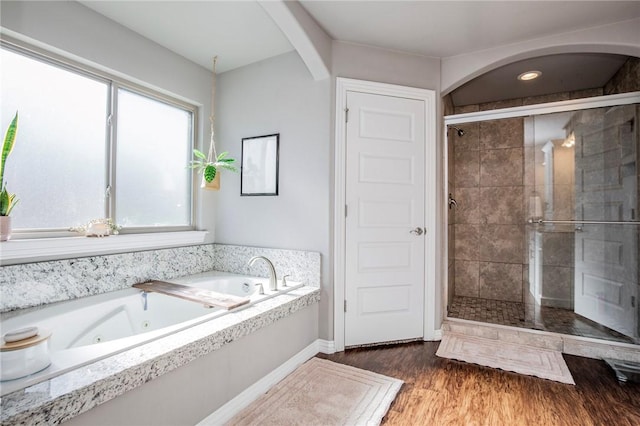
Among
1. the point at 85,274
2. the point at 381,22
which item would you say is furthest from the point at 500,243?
the point at 85,274

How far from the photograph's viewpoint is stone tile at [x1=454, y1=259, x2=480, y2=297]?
3668 millimetres

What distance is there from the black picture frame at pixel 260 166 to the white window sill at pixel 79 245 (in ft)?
2.33

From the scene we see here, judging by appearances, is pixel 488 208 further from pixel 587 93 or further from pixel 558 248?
pixel 587 93

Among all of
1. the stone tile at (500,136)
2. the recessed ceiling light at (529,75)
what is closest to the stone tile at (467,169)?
the stone tile at (500,136)

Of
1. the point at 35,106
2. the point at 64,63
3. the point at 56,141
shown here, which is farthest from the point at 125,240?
the point at 64,63

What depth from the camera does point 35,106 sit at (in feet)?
6.32

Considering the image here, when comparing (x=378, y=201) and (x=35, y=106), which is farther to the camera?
(x=378, y=201)

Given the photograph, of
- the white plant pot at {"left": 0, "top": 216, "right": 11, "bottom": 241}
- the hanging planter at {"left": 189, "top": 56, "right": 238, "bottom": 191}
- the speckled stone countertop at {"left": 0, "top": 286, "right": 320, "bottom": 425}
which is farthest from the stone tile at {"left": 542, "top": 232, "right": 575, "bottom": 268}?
the white plant pot at {"left": 0, "top": 216, "right": 11, "bottom": 241}

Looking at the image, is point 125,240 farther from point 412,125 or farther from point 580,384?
point 580,384

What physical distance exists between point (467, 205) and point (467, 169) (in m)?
0.43

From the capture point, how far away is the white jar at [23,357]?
3.27ft

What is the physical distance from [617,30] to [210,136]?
326cm

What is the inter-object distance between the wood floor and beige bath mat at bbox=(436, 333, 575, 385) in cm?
6

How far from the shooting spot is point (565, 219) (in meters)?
2.75
